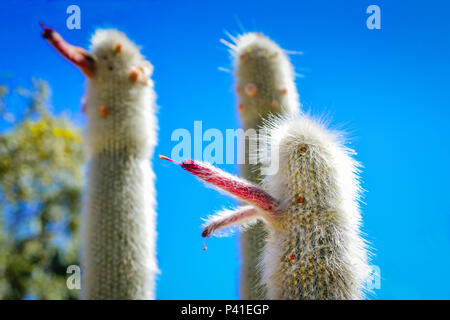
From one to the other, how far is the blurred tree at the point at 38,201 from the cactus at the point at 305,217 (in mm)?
7219

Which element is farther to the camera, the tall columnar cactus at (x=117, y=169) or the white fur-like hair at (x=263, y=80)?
the white fur-like hair at (x=263, y=80)

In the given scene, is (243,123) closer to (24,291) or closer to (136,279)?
(136,279)

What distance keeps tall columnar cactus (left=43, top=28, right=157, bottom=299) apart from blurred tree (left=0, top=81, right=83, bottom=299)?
17.5 feet

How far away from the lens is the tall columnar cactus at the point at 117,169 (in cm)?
303

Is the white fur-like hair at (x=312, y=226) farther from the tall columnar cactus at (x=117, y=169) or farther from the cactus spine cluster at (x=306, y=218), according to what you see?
the tall columnar cactus at (x=117, y=169)

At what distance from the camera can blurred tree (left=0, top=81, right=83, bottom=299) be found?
7.82 m

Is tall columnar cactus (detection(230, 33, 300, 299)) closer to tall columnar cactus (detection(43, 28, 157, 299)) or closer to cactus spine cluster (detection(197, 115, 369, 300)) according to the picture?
tall columnar cactus (detection(43, 28, 157, 299))

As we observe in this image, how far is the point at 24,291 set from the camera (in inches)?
310

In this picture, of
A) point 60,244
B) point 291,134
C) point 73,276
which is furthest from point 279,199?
point 60,244

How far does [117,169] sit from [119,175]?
0.17ft

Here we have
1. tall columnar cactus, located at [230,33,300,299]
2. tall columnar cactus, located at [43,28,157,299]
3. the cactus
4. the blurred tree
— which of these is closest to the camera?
the cactus

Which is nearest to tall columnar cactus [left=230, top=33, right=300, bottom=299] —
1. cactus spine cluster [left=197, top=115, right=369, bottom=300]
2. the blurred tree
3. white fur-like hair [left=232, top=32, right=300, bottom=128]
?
white fur-like hair [left=232, top=32, right=300, bottom=128]

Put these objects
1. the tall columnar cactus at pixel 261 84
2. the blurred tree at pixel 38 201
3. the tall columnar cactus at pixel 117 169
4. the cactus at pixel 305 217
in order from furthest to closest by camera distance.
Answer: the blurred tree at pixel 38 201, the tall columnar cactus at pixel 261 84, the tall columnar cactus at pixel 117 169, the cactus at pixel 305 217

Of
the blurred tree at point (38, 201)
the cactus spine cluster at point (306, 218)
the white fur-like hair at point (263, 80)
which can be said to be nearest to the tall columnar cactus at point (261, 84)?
the white fur-like hair at point (263, 80)
